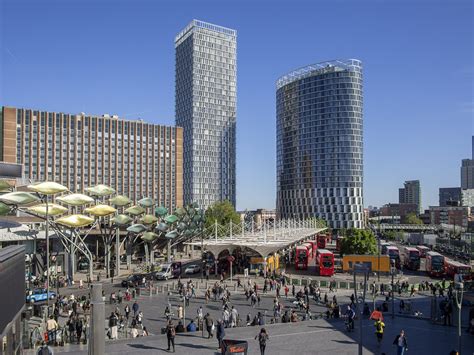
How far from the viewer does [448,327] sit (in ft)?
94.8

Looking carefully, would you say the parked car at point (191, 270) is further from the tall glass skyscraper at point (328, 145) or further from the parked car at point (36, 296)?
the tall glass skyscraper at point (328, 145)

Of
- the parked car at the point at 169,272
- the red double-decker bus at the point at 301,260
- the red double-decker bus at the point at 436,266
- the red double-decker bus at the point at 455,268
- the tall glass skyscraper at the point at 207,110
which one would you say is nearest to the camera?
the parked car at the point at 169,272

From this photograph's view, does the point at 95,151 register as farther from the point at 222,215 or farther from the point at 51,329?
the point at 51,329

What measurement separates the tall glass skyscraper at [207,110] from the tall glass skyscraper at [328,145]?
86.9ft

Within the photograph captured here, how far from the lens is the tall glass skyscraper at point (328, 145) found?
145875 mm

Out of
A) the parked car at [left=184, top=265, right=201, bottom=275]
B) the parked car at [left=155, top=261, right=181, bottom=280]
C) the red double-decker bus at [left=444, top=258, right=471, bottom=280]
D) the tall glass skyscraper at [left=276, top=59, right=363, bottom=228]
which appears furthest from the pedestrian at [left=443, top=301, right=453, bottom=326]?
the tall glass skyscraper at [left=276, top=59, right=363, bottom=228]

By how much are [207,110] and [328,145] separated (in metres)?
46.9

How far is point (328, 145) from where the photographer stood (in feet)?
486

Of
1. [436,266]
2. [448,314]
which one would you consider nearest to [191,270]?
[436,266]

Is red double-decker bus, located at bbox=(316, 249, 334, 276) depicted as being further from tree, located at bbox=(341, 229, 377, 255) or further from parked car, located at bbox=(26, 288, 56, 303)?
parked car, located at bbox=(26, 288, 56, 303)

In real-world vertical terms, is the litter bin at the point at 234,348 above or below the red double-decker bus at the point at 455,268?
above

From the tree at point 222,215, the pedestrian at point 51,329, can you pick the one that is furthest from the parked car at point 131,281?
the tree at point 222,215

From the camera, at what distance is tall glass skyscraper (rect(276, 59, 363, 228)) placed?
14588 cm

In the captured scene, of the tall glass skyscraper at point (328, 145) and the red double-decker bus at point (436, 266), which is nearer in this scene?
the red double-decker bus at point (436, 266)
